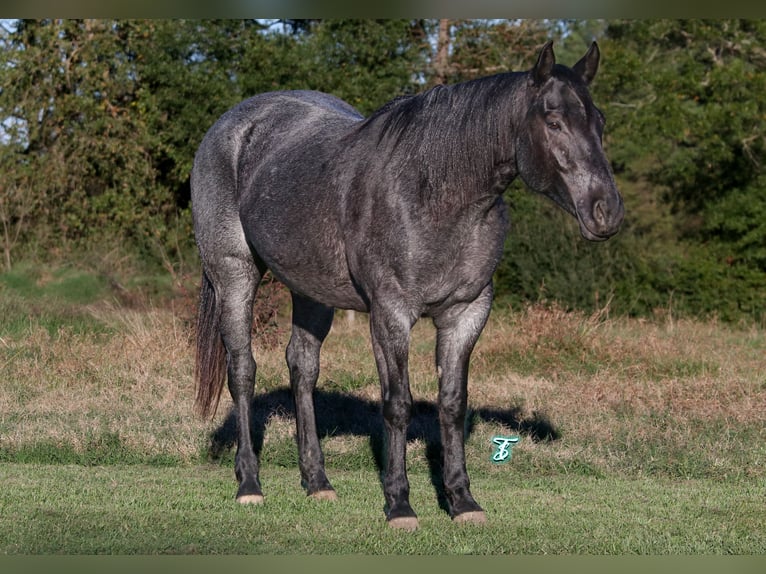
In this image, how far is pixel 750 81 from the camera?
18.1m

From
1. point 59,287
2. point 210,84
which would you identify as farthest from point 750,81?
point 59,287

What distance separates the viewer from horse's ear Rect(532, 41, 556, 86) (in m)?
4.91

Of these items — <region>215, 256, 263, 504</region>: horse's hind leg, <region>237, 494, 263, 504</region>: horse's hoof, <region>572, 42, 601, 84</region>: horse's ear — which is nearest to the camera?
<region>572, 42, 601, 84</region>: horse's ear

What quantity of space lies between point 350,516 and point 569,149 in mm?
2404

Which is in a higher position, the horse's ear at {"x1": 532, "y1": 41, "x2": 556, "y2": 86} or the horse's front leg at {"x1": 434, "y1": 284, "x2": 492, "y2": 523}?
the horse's ear at {"x1": 532, "y1": 41, "x2": 556, "y2": 86}

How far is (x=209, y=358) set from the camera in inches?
283

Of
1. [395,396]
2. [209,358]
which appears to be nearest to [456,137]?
[395,396]

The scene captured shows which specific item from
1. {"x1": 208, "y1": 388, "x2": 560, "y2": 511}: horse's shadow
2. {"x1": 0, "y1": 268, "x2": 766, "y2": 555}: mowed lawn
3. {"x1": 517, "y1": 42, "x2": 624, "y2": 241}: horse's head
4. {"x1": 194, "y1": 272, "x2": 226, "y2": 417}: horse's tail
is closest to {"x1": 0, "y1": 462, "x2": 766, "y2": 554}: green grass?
{"x1": 0, "y1": 268, "x2": 766, "y2": 555}: mowed lawn

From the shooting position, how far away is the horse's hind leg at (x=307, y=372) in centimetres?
654

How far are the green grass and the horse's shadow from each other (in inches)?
16.7

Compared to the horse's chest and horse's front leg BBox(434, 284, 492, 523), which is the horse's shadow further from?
the horse's chest

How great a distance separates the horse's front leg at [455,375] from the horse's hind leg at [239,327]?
163 cm

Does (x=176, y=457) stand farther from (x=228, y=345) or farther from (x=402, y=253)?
(x=402, y=253)

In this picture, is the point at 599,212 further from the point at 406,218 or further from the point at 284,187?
the point at 284,187
